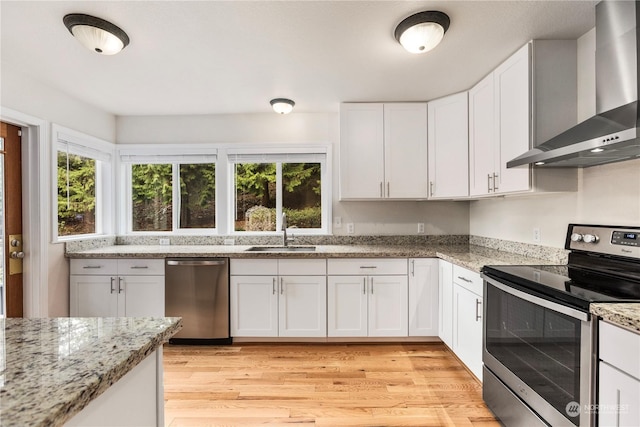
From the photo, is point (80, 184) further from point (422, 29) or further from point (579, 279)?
point (579, 279)

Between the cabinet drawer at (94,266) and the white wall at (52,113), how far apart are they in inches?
3.0

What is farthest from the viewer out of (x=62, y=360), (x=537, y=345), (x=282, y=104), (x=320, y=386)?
(x=282, y=104)

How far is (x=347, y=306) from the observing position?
288 cm

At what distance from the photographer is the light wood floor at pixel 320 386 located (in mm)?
1915

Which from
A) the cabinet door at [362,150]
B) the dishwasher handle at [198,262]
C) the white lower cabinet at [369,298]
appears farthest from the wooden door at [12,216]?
the cabinet door at [362,150]

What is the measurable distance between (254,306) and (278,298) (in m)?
0.24

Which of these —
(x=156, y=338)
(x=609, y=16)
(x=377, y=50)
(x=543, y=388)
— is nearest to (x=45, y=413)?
(x=156, y=338)

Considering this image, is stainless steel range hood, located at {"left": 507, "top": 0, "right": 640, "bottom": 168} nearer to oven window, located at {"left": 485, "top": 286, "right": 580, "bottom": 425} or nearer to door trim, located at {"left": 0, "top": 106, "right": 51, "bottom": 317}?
oven window, located at {"left": 485, "top": 286, "right": 580, "bottom": 425}

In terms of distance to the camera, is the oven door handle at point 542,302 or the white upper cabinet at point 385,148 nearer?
the oven door handle at point 542,302

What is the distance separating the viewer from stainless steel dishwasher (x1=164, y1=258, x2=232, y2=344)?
9.40 feet

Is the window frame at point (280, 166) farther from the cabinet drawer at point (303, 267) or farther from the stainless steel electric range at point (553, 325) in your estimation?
the stainless steel electric range at point (553, 325)

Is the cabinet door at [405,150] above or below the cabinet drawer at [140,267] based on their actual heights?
above

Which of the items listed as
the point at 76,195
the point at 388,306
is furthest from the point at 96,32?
the point at 388,306

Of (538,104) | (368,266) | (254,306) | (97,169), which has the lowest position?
(254,306)
